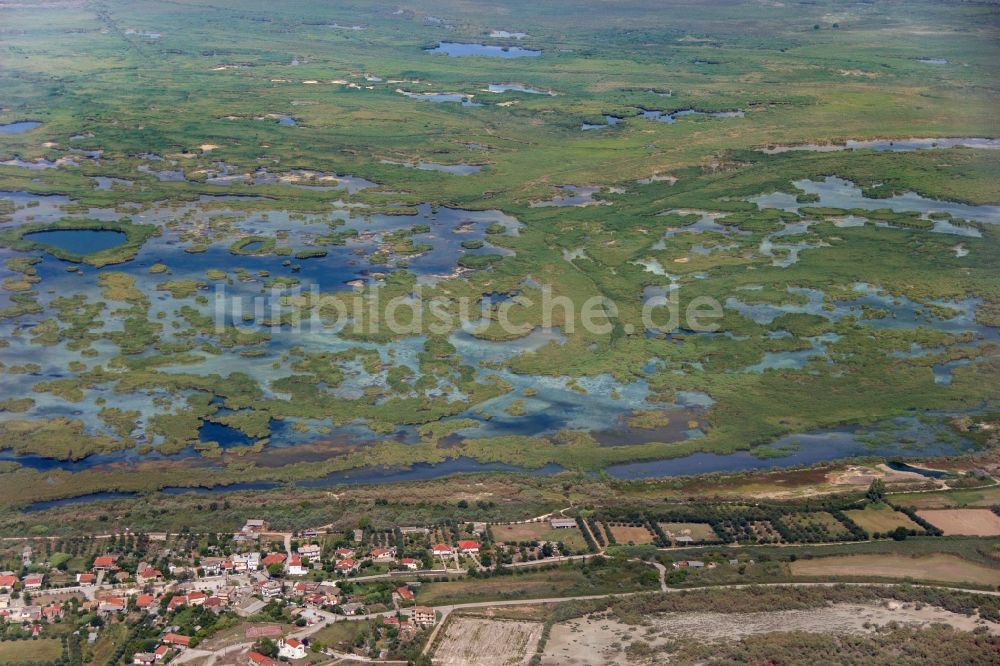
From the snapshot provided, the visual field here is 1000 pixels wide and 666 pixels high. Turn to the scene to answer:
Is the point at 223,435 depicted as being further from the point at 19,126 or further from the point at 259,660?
the point at 19,126

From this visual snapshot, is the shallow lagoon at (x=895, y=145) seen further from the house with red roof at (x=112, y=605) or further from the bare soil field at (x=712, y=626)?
the house with red roof at (x=112, y=605)

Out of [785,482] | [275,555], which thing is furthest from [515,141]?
[275,555]

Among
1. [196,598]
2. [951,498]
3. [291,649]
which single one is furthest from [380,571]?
[951,498]

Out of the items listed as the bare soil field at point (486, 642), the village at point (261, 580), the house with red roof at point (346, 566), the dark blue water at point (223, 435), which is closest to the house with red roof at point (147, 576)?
the village at point (261, 580)

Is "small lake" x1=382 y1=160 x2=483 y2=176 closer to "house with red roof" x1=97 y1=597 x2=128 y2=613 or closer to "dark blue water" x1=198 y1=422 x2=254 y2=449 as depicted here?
"dark blue water" x1=198 y1=422 x2=254 y2=449

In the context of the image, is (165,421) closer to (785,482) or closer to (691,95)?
(785,482)
